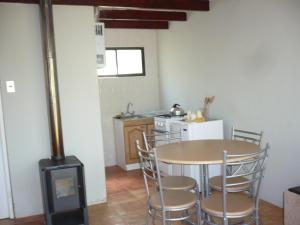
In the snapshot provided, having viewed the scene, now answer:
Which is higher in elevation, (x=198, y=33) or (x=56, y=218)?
(x=198, y=33)

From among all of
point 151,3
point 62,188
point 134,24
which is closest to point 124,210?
point 62,188

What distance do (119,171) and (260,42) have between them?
2.83 m

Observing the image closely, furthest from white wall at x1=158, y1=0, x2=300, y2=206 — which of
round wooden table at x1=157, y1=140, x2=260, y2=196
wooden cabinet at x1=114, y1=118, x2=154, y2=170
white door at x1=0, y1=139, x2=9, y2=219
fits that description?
white door at x1=0, y1=139, x2=9, y2=219

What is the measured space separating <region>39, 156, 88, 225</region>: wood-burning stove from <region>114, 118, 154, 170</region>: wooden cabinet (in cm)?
187

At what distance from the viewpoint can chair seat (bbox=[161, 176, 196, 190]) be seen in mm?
2766

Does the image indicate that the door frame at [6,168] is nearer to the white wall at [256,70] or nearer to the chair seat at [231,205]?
the chair seat at [231,205]

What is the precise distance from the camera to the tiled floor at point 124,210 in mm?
3250

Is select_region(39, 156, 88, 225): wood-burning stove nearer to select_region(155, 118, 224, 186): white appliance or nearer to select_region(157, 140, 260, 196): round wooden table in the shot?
select_region(157, 140, 260, 196): round wooden table

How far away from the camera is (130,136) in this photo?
199 inches

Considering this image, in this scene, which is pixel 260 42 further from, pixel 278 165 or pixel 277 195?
pixel 277 195

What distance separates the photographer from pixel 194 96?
4711 mm

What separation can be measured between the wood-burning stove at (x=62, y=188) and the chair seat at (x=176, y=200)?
84cm

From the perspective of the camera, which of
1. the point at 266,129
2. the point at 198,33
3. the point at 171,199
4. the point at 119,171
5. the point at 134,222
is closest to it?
the point at 171,199

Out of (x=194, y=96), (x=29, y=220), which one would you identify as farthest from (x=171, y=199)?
(x=194, y=96)
